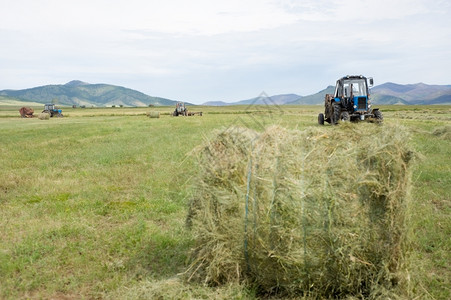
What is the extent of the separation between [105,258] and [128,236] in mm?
822

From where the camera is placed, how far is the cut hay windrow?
4.73 meters

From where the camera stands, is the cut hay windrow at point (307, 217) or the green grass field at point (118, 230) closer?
the cut hay windrow at point (307, 217)

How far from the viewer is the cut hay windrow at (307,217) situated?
4730mm

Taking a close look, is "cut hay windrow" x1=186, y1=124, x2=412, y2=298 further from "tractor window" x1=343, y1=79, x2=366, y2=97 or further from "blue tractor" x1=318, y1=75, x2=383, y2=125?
"tractor window" x1=343, y1=79, x2=366, y2=97

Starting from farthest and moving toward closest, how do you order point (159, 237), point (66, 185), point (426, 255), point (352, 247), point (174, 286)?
point (66, 185), point (159, 237), point (426, 255), point (174, 286), point (352, 247)

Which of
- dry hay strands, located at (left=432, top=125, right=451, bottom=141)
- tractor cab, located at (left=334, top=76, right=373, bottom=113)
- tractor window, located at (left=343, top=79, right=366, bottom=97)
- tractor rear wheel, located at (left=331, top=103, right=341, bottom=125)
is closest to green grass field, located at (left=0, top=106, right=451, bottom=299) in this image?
dry hay strands, located at (left=432, top=125, right=451, bottom=141)

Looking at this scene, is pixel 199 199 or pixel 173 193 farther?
pixel 173 193

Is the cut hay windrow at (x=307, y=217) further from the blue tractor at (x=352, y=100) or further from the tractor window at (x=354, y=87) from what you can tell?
the tractor window at (x=354, y=87)

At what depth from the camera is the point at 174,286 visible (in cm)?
507

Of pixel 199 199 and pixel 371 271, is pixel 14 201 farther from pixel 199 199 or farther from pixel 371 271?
→ pixel 371 271

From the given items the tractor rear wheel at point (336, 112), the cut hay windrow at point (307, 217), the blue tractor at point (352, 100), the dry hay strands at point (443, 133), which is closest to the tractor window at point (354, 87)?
the blue tractor at point (352, 100)

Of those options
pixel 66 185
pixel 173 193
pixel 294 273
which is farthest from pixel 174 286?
pixel 66 185

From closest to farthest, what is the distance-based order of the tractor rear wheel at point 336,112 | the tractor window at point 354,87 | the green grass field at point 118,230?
the green grass field at point 118,230
the tractor rear wheel at point 336,112
the tractor window at point 354,87

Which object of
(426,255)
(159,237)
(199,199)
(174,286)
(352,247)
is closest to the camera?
(352,247)
